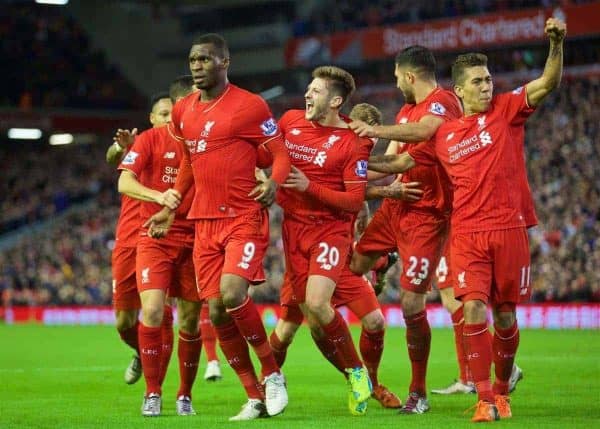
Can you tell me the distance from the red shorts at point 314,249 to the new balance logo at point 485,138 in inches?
57.1

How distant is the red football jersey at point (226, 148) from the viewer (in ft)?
29.8

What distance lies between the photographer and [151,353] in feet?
31.1

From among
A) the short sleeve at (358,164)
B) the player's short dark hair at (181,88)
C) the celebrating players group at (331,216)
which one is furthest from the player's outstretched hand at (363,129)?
the player's short dark hair at (181,88)

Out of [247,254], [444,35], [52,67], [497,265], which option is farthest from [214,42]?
[52,67]

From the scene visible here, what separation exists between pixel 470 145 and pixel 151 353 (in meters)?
3.06

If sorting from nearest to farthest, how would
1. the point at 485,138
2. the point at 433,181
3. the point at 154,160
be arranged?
1. the point at 485,138
2. the point at 433,181
3. the point at 154,160

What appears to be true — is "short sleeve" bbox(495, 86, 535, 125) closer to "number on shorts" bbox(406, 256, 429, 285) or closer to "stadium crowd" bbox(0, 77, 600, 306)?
"number on shorts" bbox(406, 256, 429, 285)

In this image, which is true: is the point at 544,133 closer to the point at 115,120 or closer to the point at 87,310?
the point at 87,310

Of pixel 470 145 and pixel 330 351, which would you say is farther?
pixel 330 351

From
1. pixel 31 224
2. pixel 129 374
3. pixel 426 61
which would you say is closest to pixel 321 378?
pixel 129 374

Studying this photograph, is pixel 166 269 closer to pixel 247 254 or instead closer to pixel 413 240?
pixel 247 254

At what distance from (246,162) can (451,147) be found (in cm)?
161

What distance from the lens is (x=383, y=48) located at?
35.0m

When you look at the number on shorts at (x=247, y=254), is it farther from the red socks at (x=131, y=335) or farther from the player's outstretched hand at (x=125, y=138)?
the red socks at (x=131, y=335)
